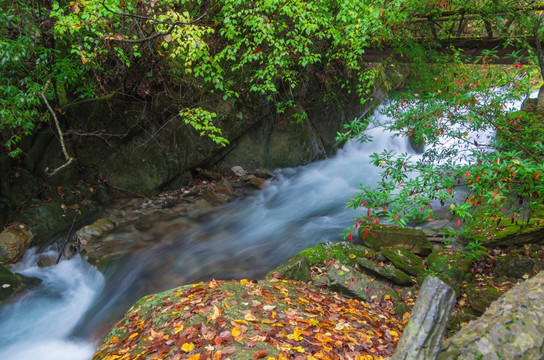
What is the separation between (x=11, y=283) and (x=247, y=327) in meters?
5.47

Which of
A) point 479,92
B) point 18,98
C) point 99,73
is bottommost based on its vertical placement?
point 479,92

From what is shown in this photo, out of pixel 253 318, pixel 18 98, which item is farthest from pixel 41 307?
pixel 253 318

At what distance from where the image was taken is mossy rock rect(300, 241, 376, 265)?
18.4 feet

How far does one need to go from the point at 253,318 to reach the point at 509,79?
416 cm

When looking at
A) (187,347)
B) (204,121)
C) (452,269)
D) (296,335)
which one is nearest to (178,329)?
(187,347)

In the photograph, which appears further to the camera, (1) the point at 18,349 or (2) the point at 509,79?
(1) the point at 18,349

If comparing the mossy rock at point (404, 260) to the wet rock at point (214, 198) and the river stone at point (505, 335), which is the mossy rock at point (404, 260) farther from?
the wet rock at point (214, 198)

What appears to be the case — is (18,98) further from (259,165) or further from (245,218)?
(259,165)

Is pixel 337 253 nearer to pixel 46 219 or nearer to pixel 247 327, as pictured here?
pixel 247 327

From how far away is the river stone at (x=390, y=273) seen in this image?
524cm

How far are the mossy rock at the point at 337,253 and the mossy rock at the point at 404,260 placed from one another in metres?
0.30

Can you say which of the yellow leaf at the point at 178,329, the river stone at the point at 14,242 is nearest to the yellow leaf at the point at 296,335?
the yellow leaf at the point at 178,329

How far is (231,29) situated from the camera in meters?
6.01

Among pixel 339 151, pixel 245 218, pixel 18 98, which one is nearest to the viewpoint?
pixel 18 98
